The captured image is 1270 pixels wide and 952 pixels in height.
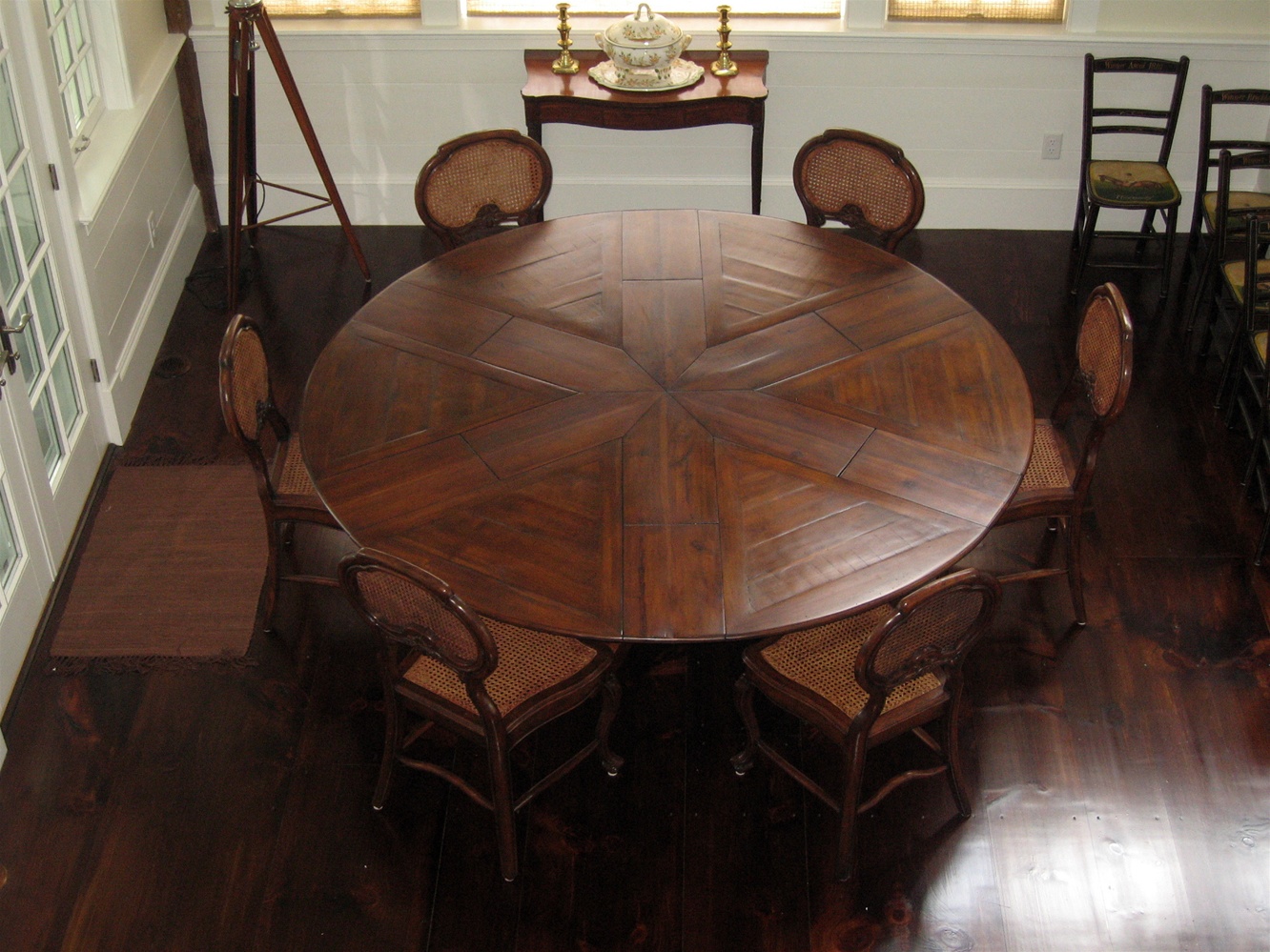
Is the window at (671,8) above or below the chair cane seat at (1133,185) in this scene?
above

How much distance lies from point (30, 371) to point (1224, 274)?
12.6ft

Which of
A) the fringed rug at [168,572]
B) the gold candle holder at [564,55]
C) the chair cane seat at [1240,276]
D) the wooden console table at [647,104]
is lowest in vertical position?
the fringed rug at [168,572]

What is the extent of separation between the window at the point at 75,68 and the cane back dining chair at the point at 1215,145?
154 inches

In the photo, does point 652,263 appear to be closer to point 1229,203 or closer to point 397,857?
point 397,857

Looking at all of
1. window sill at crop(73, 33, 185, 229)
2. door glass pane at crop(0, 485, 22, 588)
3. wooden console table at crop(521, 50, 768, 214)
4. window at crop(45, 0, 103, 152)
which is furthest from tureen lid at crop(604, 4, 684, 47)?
door glass pane at crop(0, 485, 22, 588)

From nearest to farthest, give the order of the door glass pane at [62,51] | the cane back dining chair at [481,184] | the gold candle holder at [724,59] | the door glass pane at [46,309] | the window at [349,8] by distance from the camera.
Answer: the door glass pane at [46,309] < the cane back dining chair at [481,184] < the door glass pane at [62,51] < the gold candle holder at [724,59] < the window at [349,8]

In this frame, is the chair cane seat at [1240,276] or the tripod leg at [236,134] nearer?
the chair cane seat at [1240,276]

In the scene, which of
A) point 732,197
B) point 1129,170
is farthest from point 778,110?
point 1129,170

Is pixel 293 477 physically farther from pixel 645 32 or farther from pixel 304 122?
pixel 645 32

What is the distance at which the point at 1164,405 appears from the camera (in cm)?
459

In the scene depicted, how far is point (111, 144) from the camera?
4551 millimetres

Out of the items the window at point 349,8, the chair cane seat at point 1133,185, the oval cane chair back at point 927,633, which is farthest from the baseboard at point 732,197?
A: the oval cane chair back at point 927,633

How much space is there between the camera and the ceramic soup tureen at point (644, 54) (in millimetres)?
4742

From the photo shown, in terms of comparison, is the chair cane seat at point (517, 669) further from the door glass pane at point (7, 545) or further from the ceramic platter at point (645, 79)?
the ceramic platter at point (645, 79)
